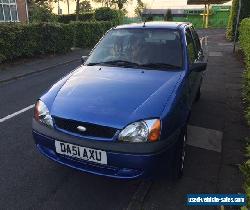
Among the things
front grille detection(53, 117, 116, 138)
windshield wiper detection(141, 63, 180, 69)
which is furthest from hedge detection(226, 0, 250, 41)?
front grille detection(53, 117, 116, 138)

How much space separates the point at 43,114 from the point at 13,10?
26111mm

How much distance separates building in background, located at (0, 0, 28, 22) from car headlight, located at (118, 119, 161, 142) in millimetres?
24692

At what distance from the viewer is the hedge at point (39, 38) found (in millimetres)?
12415

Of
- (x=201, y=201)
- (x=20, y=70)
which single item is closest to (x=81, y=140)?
(x=201, y=201)

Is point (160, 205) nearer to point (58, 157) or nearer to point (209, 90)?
point (58, 157)

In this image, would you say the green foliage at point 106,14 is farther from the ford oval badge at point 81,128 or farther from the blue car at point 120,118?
the ford oval badge at point 81,128

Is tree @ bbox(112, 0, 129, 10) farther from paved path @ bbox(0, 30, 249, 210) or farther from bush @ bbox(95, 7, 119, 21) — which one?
paved path @ bbox(0, 30, 249, 210)

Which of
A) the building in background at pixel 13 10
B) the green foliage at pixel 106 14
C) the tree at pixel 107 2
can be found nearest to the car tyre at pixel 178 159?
the green foliage at pixel 106 14

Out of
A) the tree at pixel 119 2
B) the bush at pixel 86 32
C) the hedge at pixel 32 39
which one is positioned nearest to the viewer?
the hedge at pixel 32 39

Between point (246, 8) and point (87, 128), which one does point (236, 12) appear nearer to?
point (246, 8)

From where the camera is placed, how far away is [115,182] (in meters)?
3.92

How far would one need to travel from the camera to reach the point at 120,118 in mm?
3305

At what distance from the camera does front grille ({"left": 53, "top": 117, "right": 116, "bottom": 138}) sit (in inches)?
130

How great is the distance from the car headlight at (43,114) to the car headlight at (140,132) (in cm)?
92
